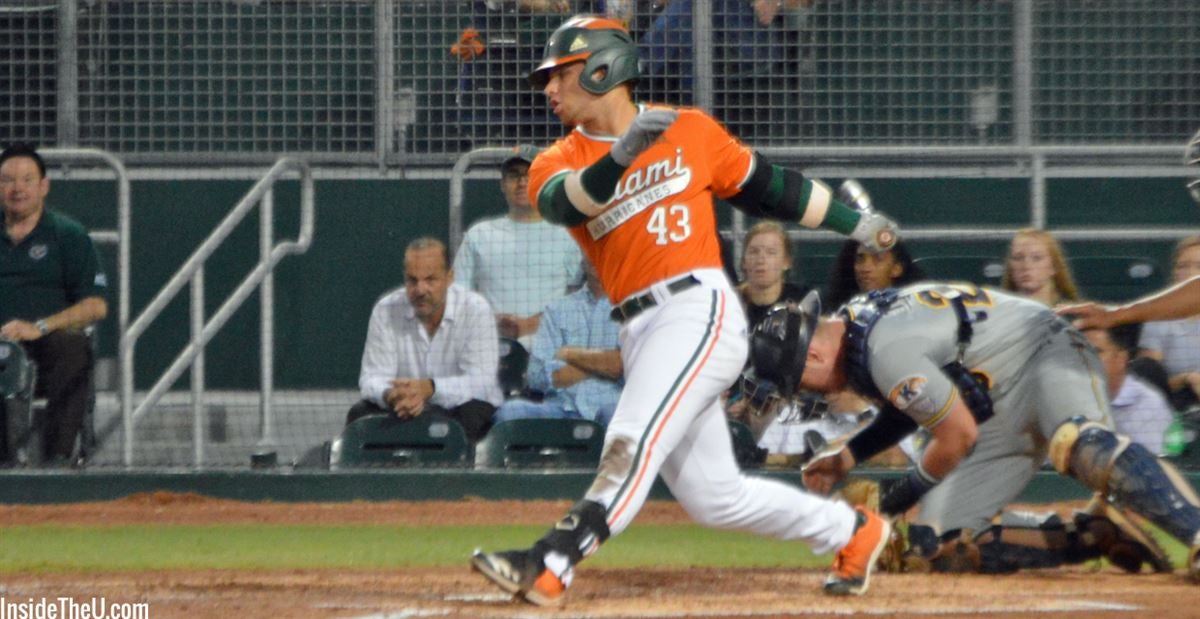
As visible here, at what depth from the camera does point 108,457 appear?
27.8 feet

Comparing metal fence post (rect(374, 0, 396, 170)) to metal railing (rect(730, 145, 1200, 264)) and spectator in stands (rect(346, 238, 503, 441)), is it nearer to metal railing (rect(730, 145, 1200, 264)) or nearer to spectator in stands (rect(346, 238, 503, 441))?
spectator in stands (rect(346, 238, 503, 441))

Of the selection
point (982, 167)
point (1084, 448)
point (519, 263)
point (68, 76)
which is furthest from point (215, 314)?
point (1084, 448)

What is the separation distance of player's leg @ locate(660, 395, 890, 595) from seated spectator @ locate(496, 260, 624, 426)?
10.0ft

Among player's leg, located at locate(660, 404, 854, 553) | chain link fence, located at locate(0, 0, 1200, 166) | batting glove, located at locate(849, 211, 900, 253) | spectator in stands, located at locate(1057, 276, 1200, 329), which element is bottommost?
player's leg, located at locate(660, 404, 854, 553)

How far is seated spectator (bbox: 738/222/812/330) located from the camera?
26.0 feet

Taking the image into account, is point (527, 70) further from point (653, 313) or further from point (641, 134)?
point (641, 134)

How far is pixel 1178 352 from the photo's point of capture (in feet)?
26.5

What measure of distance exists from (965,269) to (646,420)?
4.04 m

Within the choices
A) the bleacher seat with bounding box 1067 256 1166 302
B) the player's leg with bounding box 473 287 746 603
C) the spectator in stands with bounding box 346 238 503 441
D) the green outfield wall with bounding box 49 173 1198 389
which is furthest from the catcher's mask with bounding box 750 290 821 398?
the bleacher seat with bounding box 1067 256 1166 302

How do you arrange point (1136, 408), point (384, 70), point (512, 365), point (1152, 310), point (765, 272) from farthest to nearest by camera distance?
point (384, 70) → point (512, 365) → point (765, 272) → point (1136, 408) → point (1152, 310)

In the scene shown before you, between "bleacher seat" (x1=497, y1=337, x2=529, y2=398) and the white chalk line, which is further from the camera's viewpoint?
"bleacher seat" (x1=497, y1=337, x2=529, y2=398)

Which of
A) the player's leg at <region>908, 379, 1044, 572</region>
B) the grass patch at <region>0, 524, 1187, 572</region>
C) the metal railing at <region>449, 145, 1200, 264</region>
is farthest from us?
the metal railing at <region>449, 145, 1200, 264</region>

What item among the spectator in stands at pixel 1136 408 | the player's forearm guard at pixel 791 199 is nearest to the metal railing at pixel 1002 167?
the spectator in stands at pixel 1136 408

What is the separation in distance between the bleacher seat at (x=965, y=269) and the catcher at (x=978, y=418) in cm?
258
